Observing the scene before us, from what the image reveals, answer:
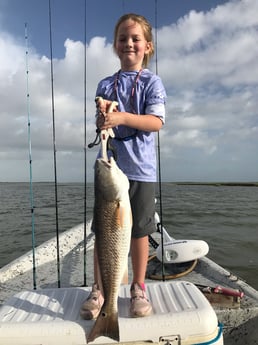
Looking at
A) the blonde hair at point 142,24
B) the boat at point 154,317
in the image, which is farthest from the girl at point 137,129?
the boat at point 154,317

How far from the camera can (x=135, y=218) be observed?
279cm

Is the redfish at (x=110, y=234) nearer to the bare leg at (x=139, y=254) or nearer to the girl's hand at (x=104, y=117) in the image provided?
the girl's hand at (x=104, y=117)

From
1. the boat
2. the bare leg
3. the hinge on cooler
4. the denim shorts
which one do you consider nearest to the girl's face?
the denim shorts

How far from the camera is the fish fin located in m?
2.14

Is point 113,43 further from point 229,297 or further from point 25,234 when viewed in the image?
point 25,234

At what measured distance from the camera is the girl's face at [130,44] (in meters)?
2.84

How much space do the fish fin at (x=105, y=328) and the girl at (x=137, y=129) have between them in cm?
47

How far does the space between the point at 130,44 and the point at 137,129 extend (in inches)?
29.8

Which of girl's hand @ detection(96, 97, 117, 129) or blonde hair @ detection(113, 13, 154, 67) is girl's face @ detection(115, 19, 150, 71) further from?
girl's hand @ detection(96, 97, 117, 129)

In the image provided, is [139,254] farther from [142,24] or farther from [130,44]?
[142,24]

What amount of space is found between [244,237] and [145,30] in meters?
9.39

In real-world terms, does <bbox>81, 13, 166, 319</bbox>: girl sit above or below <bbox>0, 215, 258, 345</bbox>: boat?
above

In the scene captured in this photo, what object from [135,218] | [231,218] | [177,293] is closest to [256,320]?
[177,293]

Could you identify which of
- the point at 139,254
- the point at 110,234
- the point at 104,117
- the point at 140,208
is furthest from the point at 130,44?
the point at 139,254
